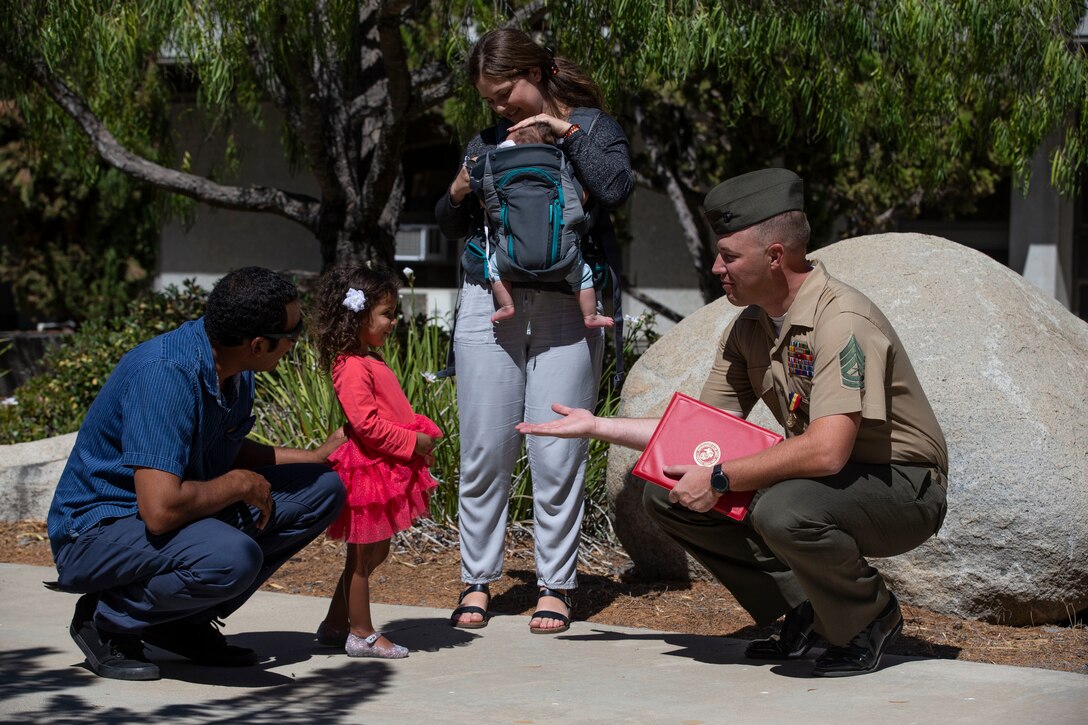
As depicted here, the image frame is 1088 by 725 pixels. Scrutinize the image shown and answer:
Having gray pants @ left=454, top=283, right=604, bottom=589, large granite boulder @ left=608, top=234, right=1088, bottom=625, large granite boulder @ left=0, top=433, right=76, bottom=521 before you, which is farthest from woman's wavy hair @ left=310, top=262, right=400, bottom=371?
large granite boulder @ left=0, top=433, right=76, bottom=521

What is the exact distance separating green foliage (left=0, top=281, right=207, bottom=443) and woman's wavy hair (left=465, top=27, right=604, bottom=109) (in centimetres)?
415

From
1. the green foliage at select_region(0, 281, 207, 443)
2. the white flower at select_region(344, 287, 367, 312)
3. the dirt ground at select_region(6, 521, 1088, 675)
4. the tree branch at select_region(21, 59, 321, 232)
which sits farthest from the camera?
the green foliage at select_region(0, 281, 207, 443)

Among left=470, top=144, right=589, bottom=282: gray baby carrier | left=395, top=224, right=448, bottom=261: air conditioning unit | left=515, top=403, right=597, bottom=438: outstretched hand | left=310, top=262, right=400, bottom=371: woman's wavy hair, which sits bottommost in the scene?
left=515, top=403, right=597, bottom=438: outstretched hand

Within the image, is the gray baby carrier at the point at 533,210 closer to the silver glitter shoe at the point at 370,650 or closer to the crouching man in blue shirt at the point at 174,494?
the crouching man in blue shirt at the point at 174,494

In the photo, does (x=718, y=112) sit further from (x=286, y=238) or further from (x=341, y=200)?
(x=286, y=238)

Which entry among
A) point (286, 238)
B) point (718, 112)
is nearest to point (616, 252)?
point (718, 112)

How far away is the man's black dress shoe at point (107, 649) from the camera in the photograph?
3637mm

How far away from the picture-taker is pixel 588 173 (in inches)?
171

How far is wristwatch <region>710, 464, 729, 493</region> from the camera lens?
11.8 feet

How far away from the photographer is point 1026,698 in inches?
133

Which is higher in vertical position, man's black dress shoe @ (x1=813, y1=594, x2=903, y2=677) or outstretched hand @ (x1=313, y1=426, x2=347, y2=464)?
outstretched hand @ (x1=313, y1=426, x2=347, y2=464)

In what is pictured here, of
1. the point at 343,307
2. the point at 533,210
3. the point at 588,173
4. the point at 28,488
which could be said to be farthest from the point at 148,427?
the point at 28,488

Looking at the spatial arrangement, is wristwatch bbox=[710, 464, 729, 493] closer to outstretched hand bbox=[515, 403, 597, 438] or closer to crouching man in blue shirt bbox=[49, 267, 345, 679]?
outstretched hand bbox=[515, 403, 597, 438]

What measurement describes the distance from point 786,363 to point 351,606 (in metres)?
1.49
